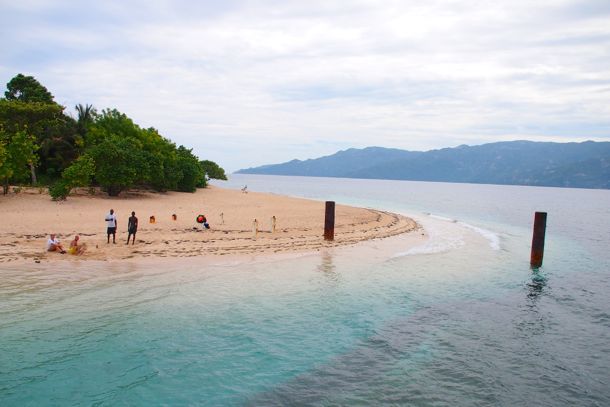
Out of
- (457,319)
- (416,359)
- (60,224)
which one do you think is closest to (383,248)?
(457,319)

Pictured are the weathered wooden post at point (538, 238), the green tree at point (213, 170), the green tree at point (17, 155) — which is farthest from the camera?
the green tree at point (213, 170)

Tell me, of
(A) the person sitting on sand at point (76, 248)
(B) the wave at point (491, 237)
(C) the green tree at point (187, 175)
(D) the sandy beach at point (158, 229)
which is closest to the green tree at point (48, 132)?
(D) the sandy beach at point (158, 229)

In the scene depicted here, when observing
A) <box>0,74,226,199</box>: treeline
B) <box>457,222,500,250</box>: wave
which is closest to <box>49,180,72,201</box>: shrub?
<box>0,74,226,199</box>: treeline

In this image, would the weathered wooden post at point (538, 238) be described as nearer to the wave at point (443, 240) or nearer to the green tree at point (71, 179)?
the wave at point (443, 240)

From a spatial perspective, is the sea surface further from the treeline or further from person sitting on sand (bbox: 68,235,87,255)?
the treeline

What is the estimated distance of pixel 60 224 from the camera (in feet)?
85.3

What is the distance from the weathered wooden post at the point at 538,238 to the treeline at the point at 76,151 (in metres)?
32.8

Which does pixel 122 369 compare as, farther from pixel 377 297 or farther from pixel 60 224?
pixel 60 224

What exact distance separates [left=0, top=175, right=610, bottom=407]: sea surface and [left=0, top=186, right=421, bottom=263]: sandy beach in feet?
8.57

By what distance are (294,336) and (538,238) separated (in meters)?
16.9

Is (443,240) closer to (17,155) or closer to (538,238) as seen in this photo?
(538,238)

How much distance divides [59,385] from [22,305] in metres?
5.49

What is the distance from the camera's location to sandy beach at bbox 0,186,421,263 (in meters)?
20.7

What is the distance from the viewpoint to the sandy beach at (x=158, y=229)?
20.7 meters
